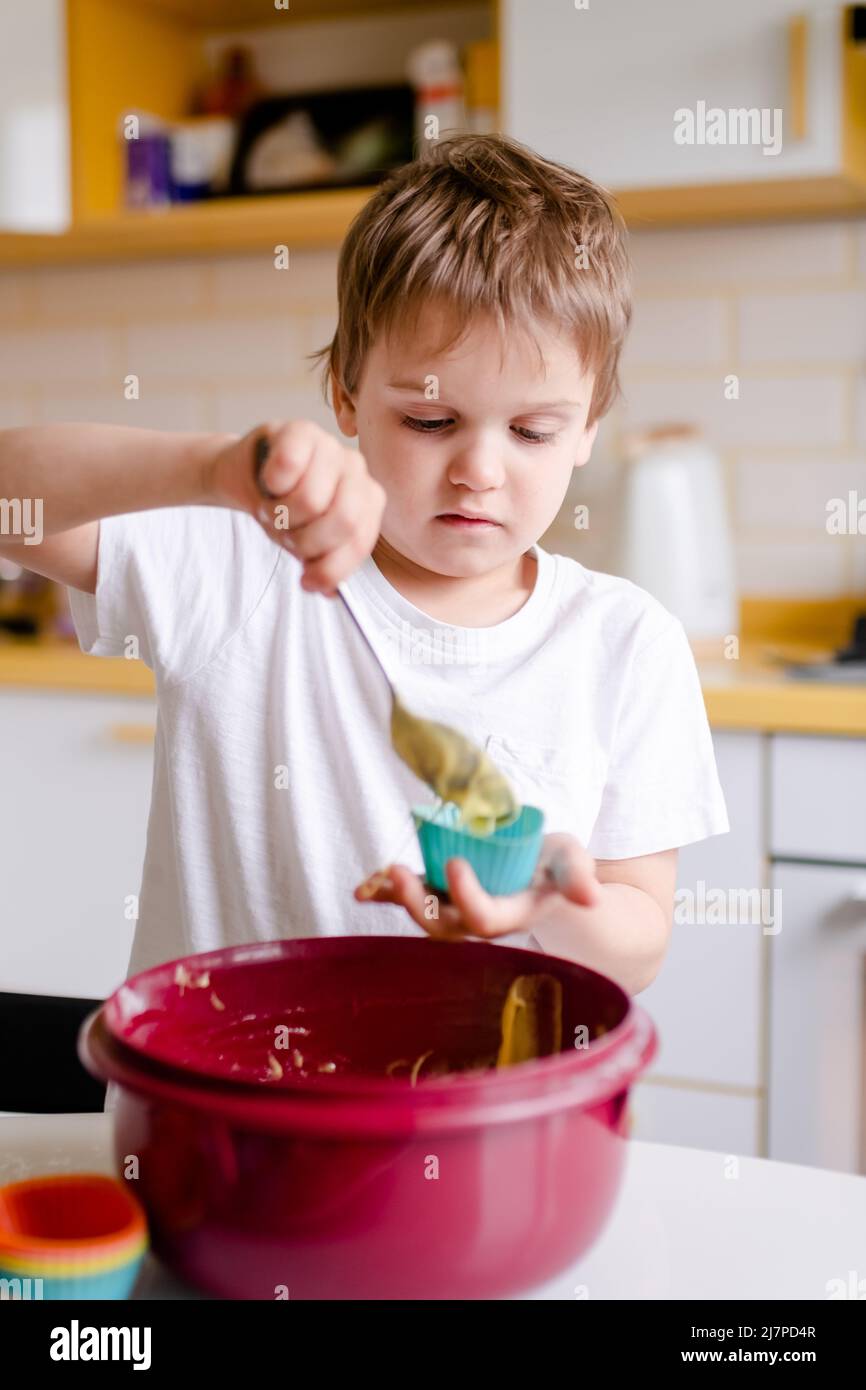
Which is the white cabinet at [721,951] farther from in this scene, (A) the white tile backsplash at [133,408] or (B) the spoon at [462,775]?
(A) the white tile backsplash at [133,408]

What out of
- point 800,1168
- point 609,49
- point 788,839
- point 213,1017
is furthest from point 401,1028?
point 609,49

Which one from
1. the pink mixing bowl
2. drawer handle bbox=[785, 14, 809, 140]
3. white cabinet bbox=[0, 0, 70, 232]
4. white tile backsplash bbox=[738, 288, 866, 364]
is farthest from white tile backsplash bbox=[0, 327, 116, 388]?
the pink mixing bowl

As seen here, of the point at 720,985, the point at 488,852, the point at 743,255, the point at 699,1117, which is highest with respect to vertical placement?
the point at 743,255

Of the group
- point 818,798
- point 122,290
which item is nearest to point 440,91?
point 122,290

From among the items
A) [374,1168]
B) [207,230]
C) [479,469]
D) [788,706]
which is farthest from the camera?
[207,230]

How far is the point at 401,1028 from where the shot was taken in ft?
2.42

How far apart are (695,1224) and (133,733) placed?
1.35 metres

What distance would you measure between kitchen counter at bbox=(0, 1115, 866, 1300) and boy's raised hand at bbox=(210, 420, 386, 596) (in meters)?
0.30

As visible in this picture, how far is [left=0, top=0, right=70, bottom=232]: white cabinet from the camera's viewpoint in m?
2.08

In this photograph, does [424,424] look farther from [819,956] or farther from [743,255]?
[743,255]

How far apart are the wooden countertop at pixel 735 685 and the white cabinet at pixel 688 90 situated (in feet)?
1.93

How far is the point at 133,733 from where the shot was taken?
1.90 m

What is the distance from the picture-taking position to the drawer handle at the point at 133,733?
74.1 inches
